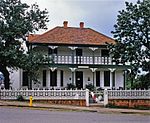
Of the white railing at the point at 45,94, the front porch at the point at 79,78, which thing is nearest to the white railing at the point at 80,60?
the front porch at the point at 79,78

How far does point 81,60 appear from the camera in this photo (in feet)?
142

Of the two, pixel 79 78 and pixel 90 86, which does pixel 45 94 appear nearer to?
pixel 90 86

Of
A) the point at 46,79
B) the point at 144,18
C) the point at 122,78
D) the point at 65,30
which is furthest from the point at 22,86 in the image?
the point at 144,18

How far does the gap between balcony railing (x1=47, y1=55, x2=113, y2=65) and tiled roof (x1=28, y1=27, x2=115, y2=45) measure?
1.68 metres

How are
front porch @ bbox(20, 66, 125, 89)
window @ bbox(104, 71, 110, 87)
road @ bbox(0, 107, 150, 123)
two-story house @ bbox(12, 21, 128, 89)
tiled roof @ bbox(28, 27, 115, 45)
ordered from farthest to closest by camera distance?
1. window @ bbox(104, 71, 110, 87)
2. front porch @ bbox(20, 66, 125, 89)
3. tiled roof @ bbox(28, 27, 115, 45)
4. two-story house @ bbox(12, 21, 128, 89)
5. road @ bbox(0, 107, 150, 123)

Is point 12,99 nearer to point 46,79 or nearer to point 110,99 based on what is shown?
point 110,99

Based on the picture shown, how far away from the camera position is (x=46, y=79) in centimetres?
4322

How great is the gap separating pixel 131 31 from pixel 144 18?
145cm

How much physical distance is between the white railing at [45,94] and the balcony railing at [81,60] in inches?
389

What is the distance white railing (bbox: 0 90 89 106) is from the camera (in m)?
31.9

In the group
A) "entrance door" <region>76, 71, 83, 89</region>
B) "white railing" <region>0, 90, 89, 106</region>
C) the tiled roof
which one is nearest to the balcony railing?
the tiled roof

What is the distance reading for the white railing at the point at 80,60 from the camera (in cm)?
4277

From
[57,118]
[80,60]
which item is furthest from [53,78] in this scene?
[57,118]

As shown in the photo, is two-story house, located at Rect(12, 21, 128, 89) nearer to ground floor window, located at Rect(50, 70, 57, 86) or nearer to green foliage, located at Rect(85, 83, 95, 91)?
ground floor window, located at Rect(50, 70, 57, 86)
